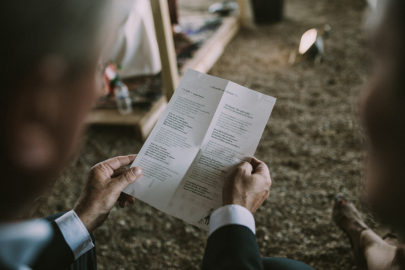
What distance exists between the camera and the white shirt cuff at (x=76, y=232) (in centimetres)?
80

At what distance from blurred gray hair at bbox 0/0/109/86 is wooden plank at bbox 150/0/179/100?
1.36 m

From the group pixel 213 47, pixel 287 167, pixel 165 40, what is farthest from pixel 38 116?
pixel 213 47

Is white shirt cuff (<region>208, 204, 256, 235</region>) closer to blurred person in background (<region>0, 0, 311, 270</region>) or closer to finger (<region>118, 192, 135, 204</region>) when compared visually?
finger (<region>118, 192, 135, 204</region>)

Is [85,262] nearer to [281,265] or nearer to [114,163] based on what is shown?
[114,163]

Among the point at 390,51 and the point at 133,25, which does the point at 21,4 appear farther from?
the point at 133,25

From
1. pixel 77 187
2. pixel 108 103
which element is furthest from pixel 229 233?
pixel 108 103

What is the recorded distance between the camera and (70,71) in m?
0.38

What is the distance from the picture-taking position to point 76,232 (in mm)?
814

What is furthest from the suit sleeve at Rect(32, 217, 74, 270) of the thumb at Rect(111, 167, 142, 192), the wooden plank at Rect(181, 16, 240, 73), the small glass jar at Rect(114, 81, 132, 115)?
the wooden plank at Rect(181, 16, 240, 73)

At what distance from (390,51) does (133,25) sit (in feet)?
7.09

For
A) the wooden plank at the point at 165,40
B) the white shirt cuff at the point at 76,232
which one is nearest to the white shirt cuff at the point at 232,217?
the white shirt cuff at the point at 76,232

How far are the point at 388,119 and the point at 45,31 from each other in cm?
47

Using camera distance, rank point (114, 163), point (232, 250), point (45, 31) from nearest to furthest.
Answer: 1. point (45, 31)
2. point (232, 250)
3. point (114, 163)

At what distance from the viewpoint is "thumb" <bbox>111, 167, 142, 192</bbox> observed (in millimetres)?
851
